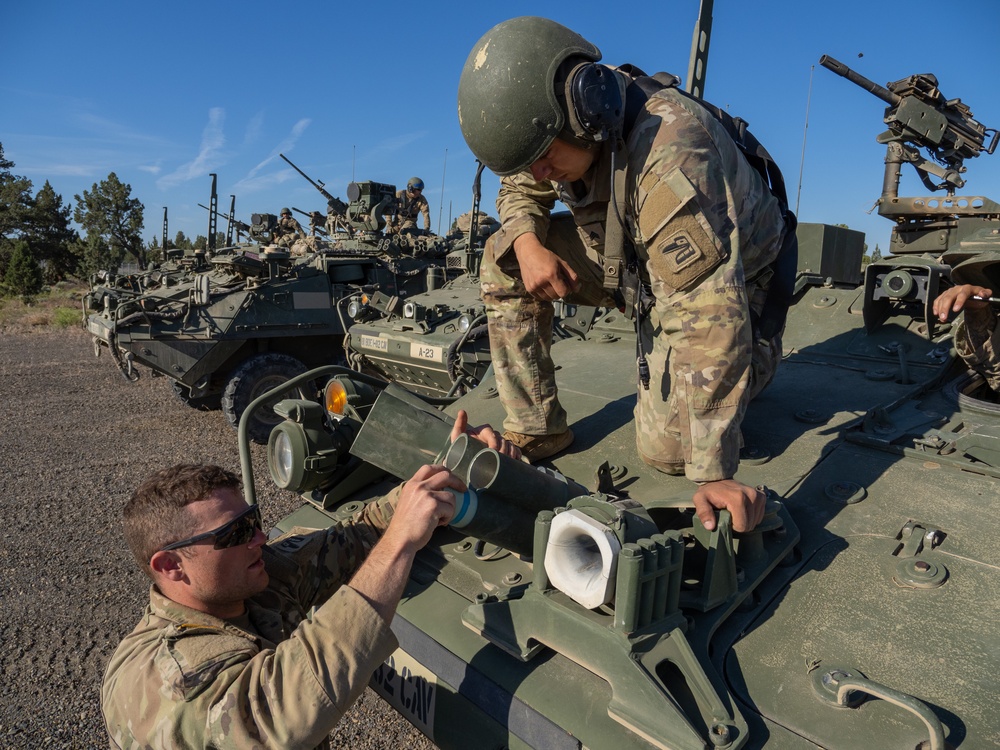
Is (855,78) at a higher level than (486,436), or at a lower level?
higher

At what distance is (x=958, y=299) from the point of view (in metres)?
2.69

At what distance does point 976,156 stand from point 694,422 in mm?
8177

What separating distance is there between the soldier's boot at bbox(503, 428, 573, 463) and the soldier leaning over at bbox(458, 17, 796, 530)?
417mm

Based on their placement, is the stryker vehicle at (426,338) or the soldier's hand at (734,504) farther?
the stryker vehicle at (426,338)

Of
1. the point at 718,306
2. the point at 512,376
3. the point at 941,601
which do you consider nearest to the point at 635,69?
the point at 718,306

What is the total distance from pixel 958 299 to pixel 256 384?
24.3 ft

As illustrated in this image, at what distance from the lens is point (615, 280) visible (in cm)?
243

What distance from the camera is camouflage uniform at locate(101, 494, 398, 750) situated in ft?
4.83

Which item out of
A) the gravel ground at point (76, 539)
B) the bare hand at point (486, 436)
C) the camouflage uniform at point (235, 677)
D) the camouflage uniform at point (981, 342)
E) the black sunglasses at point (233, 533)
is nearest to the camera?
the camouflage uniform at point (235, 677)

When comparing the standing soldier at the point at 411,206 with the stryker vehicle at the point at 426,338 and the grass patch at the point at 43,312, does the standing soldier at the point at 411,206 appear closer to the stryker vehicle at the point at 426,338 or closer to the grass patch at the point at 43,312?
the stryker vehicle at the point at 426,338

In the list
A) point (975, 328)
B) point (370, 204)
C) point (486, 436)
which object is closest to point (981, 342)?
point (975, 328)

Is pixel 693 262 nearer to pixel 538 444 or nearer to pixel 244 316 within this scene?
pixel 538 444

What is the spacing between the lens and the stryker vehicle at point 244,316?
8203mm

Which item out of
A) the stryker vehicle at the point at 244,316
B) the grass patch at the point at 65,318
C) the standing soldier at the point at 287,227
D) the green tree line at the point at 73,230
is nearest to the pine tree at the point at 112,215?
the green tree line at the point at 73,230
